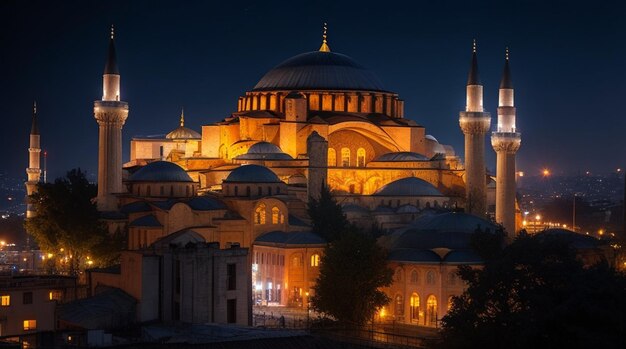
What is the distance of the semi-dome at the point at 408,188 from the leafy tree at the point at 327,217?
13.3ft

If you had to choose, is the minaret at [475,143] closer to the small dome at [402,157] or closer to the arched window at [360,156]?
the small dome at [402,157]

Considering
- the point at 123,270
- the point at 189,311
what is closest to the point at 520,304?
the point at 189,311

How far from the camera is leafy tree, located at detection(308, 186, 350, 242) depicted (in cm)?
4559

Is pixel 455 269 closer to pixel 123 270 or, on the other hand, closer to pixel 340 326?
pixel 340 326

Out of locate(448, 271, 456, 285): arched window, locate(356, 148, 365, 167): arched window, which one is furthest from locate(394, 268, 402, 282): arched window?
locate(356, 148, 365, 167): arched window

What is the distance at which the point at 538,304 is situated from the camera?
2931 centimetres

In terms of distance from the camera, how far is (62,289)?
127ft

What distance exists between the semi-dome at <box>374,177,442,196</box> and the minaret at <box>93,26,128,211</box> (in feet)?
31.3

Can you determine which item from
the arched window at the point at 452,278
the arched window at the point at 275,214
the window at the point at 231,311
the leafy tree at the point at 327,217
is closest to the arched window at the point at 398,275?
the arched window at the point at 452,278

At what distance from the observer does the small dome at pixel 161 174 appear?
48.3 metres

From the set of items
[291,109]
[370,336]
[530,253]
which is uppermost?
[291,109]

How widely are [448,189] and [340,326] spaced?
18938 millimetres

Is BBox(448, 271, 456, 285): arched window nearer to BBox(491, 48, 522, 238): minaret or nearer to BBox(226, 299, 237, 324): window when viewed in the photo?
BBox(226, 299, 237, 324): window

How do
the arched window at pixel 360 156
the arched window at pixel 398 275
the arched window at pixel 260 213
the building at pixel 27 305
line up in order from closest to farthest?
the building at pixel 27 305, the arched window at pixel 398 275, the arched window at pixel 260 213, the arched window at pixel 360 156
